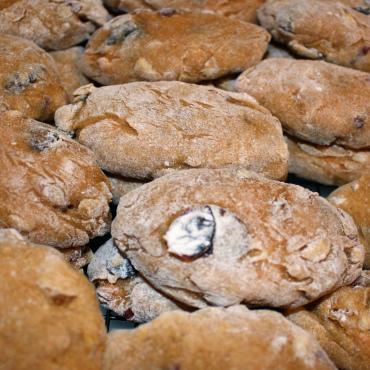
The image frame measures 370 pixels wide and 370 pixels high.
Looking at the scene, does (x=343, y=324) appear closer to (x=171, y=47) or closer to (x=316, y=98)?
(x=316, y=98)

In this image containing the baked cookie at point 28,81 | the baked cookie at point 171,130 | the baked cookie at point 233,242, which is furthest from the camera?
the baked cookie at point 28,81

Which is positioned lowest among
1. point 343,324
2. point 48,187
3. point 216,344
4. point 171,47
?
point 343,324

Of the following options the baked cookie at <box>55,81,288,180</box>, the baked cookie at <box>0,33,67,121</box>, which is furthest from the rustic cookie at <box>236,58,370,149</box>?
the baked cookie at <box>0,33,67,121</box>

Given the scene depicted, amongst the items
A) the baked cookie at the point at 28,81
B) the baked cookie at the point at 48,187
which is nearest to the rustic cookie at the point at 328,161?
the baked cookie at the point at 48,187

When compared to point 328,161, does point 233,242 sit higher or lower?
higher

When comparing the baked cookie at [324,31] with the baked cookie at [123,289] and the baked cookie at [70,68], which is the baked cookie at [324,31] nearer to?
the baked cookie at [70,68]

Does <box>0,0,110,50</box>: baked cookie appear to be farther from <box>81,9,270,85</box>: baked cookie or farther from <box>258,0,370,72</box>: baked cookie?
<box>258,0,370,72</box>: baked cookie

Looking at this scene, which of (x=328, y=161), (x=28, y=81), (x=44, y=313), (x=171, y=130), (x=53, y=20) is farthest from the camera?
(x=53, y=20)

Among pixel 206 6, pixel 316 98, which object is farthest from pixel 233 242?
pixel 206 6
